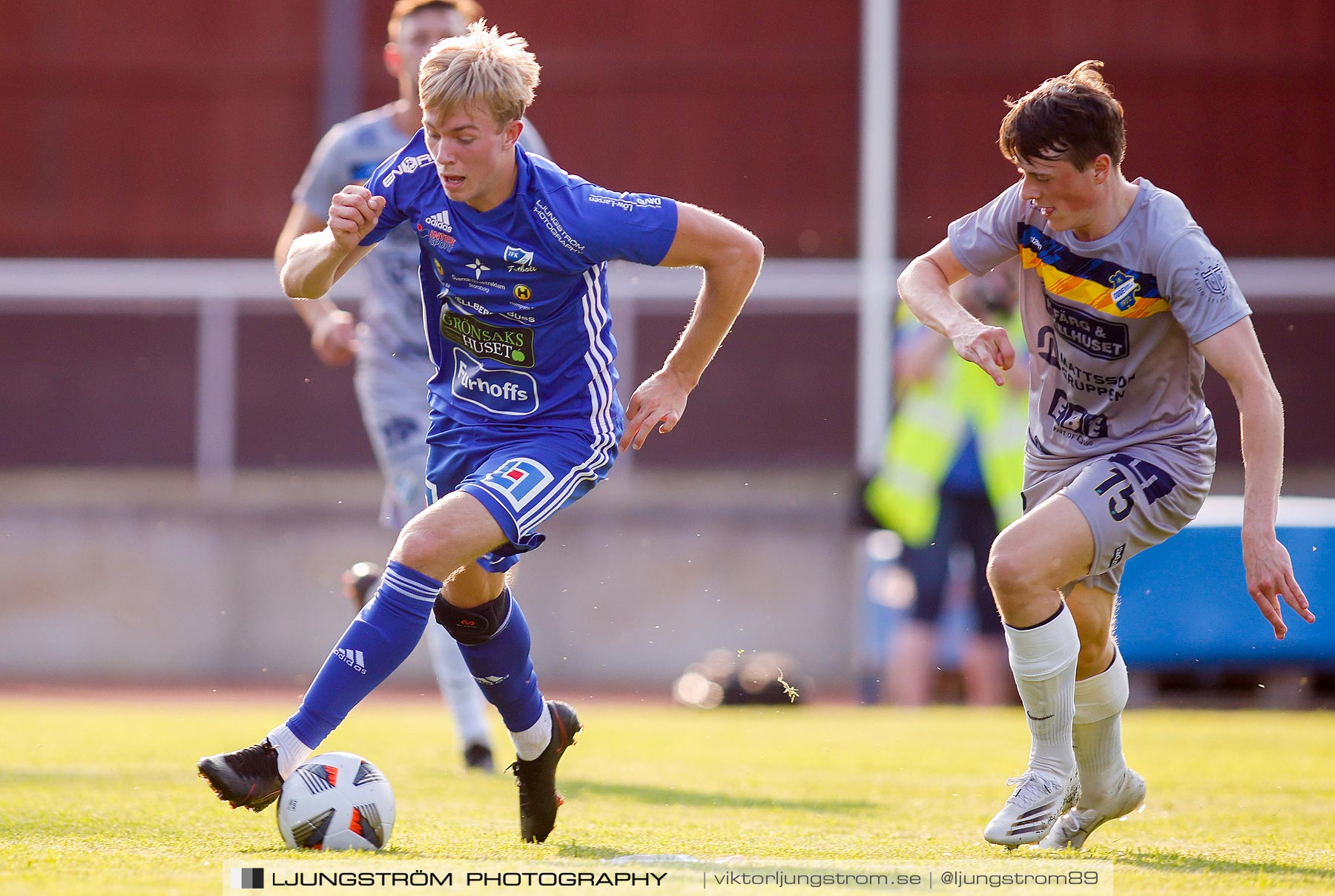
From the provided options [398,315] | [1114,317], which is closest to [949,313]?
[1114,317]

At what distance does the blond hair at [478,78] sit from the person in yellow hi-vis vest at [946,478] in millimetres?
4722

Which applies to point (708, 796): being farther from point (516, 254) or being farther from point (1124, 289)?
point (1124, 289)

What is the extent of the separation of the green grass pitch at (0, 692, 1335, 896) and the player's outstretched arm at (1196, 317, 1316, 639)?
2.07ft

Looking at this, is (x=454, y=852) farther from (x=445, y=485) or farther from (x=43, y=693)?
(x=43, y=693)

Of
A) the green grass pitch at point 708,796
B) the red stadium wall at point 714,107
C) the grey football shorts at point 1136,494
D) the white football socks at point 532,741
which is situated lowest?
the green grass pitch at point 708,796

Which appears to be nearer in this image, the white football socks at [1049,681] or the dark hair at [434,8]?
the white football socks at [1049,681]

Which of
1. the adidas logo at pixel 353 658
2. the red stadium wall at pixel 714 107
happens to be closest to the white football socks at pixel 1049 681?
the adidas logo at pixel 353 658

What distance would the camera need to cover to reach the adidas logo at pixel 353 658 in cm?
373

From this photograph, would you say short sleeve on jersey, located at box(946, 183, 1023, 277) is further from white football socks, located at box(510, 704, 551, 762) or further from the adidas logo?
the adidas logo

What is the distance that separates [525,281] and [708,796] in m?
2.04

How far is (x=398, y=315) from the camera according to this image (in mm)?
5805

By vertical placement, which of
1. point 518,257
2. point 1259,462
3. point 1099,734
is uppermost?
point 518,257

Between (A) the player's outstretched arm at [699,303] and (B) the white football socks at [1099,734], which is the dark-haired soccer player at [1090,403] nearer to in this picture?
(B) the white football socks at [1099,734]

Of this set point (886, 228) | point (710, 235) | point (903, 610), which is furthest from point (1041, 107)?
point (886, 228)
